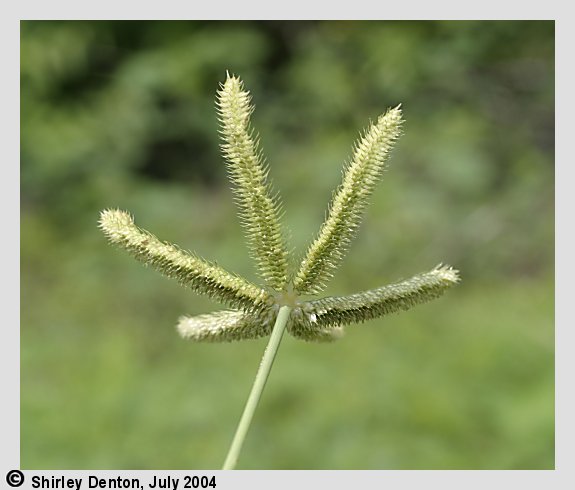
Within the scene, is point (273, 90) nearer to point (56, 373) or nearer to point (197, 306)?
point (197, 306)

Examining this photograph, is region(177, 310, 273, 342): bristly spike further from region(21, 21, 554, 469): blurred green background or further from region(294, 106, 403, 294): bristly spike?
region(21, 21, 554, 469): blurred green background

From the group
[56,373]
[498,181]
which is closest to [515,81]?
[498,181]

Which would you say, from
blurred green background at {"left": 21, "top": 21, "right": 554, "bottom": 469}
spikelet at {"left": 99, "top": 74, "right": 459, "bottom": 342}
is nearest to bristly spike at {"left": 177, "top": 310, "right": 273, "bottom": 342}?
spikelet at {"left": 99, "top": 74, "right": 459, "bottom": 342}

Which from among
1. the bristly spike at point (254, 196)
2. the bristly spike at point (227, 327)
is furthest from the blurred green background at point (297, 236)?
the bristly spike at point (254, 196)

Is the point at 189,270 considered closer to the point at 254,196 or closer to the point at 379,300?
A: the point at 254,196

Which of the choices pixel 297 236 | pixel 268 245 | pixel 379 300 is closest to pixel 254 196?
pixel 268 245

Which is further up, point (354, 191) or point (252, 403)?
point (354, 191)
